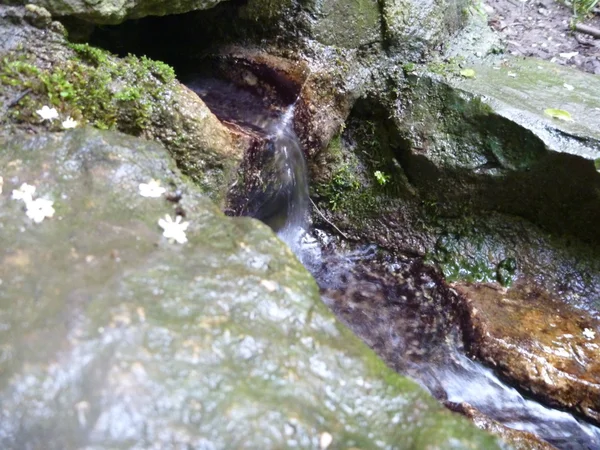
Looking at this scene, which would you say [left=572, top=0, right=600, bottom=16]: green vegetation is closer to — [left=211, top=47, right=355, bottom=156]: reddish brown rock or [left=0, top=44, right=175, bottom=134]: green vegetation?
[left=211, top=47, right=355, bottom=156]: reddish brown rock

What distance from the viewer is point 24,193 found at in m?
2.25

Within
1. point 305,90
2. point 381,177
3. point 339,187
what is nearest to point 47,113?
point 305,90

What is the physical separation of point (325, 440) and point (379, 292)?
9.81ft

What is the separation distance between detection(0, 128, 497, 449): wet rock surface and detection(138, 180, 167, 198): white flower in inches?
1.5

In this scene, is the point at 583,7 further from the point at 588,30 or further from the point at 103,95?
the point at 103,95

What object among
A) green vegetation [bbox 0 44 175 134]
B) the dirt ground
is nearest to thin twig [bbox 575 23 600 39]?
the dirt ground

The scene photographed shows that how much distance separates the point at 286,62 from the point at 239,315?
3.22 m

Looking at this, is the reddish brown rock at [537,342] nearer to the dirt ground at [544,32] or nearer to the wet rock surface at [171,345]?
the wet rock surface at [171,345]

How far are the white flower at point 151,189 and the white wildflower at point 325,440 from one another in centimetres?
133

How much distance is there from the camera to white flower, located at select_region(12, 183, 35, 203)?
2234 millimetres

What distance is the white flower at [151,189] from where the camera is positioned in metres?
2.37

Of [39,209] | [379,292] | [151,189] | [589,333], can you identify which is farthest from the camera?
[379,292]

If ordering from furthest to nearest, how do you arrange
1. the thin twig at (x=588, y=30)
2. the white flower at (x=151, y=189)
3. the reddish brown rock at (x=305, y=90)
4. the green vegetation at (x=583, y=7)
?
the green vegetation at (x=583, y=7)
the thin twig at (x=588, y=30)
the reddish brown rock at (x=305, y=90)
the white flower at (x=151, y=189)

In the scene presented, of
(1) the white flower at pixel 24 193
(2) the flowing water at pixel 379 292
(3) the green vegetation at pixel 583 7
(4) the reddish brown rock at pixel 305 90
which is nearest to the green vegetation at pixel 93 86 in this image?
(1) the white flower at pixel 24 193
